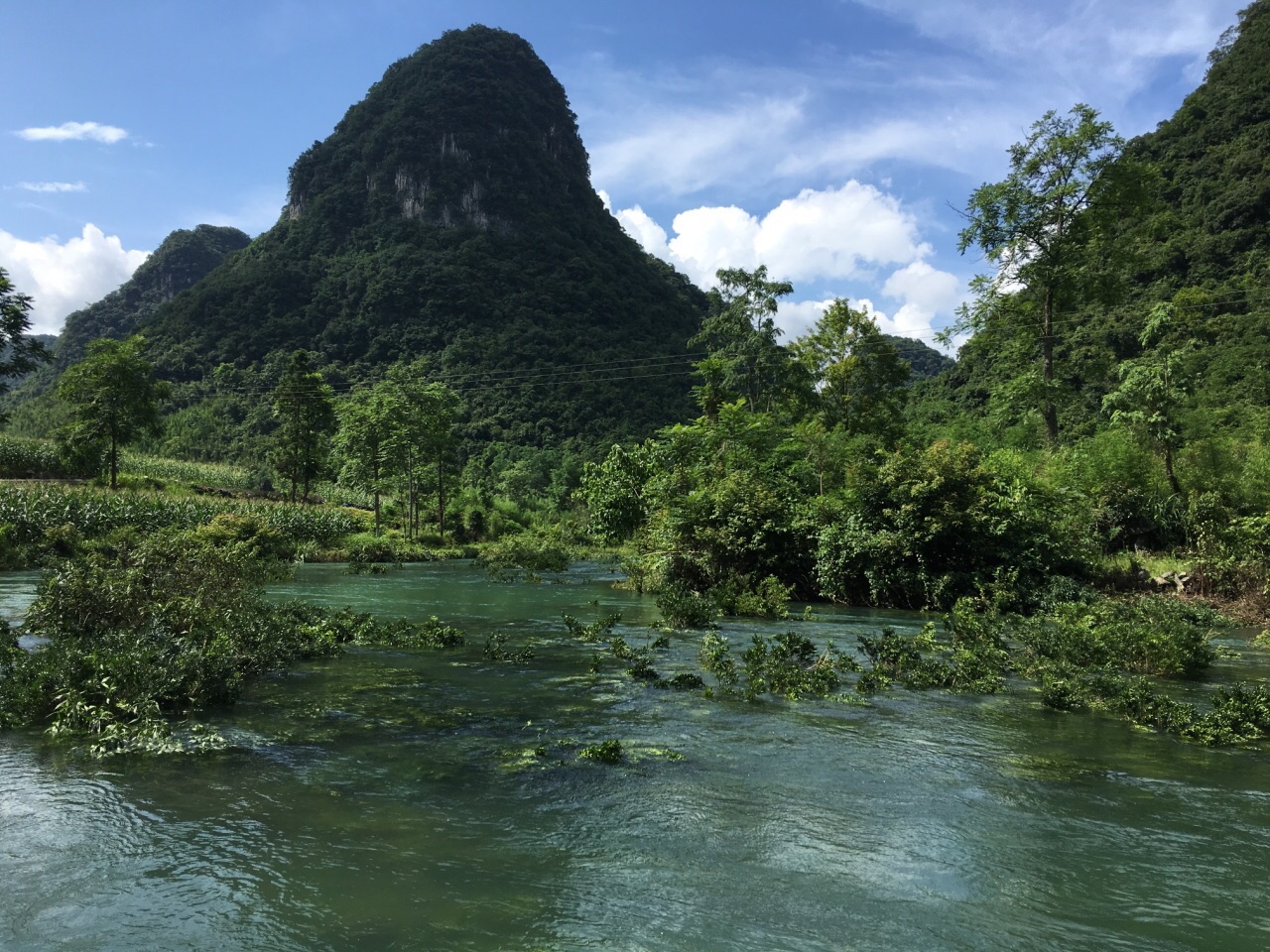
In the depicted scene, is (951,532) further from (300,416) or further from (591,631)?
(300,416)

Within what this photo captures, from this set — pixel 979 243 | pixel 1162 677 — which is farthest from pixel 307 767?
pixel 979 243

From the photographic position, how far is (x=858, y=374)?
125ft

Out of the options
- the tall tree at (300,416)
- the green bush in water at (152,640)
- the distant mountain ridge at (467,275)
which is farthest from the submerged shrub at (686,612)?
the distant mountain ridge at (467,275)

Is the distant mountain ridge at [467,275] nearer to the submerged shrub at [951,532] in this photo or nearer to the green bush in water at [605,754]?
the submerged shrub at [951,532]

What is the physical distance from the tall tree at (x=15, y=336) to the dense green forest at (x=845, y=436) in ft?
1.50

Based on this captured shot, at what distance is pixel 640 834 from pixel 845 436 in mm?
27301

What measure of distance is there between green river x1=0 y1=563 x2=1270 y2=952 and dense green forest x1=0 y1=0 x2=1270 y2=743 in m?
2.70

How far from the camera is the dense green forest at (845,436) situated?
17766mm

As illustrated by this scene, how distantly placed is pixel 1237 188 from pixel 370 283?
104546mm

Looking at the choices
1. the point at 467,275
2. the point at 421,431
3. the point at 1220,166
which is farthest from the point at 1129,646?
the point at 467,275

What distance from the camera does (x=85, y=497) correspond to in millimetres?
32188

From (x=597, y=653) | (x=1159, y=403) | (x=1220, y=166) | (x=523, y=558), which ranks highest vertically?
(x=1220, y=166)

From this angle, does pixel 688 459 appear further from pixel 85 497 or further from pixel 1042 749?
pixel 85 497

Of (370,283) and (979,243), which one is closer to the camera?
(979,243)
